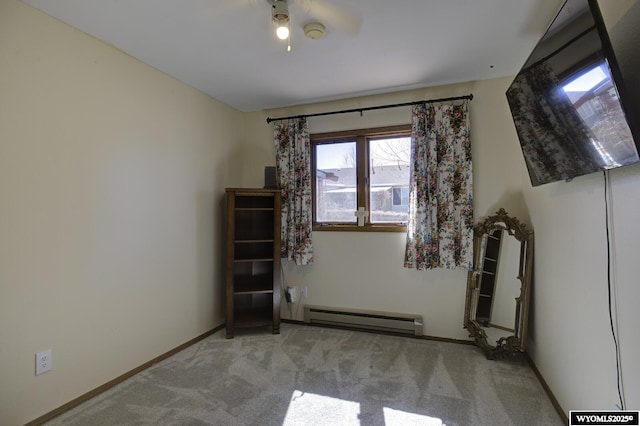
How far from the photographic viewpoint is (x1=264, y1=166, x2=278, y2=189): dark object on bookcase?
3.22m

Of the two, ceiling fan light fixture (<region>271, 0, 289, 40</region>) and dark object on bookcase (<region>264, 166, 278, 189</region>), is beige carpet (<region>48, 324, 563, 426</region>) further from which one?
ceiling fan light fixture (<region>271, 0, 289, 40</region>)

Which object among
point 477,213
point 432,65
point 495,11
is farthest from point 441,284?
point 495,11

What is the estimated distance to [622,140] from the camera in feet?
3.36

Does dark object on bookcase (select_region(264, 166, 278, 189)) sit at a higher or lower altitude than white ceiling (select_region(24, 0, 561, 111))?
lower

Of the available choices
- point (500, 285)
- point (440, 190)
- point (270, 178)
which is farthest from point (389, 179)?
point (500, 285)

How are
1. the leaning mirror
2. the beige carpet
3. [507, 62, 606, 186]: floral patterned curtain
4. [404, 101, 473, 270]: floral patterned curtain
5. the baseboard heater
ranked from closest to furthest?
[507, 62, 606, 186]: floral patterned curtain → the beige carpet → the leaning mirror → [404, 101, 473, 270]: floral patterned curtain → the baseboard heater

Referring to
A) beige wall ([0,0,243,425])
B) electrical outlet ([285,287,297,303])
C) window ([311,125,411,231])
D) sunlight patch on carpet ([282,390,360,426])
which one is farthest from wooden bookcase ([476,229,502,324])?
beige wall ([0,0,243,425])

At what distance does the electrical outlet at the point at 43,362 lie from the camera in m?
1.71

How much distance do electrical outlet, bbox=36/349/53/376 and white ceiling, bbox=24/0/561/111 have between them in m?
1.97

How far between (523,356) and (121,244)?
323cm

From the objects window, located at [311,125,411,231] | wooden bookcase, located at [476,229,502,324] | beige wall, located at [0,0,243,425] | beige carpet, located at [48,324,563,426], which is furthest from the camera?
window, located at [311,125,411,231]

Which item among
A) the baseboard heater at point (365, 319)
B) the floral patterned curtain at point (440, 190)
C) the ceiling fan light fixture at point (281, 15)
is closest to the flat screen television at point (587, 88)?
the floral patterned curtain at point (440, 190)

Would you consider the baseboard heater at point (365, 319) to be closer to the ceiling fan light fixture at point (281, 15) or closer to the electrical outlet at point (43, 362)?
the electrical outlet at point (43, 362)

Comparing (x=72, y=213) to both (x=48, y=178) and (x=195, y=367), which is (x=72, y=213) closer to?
(x=48, y=178)
